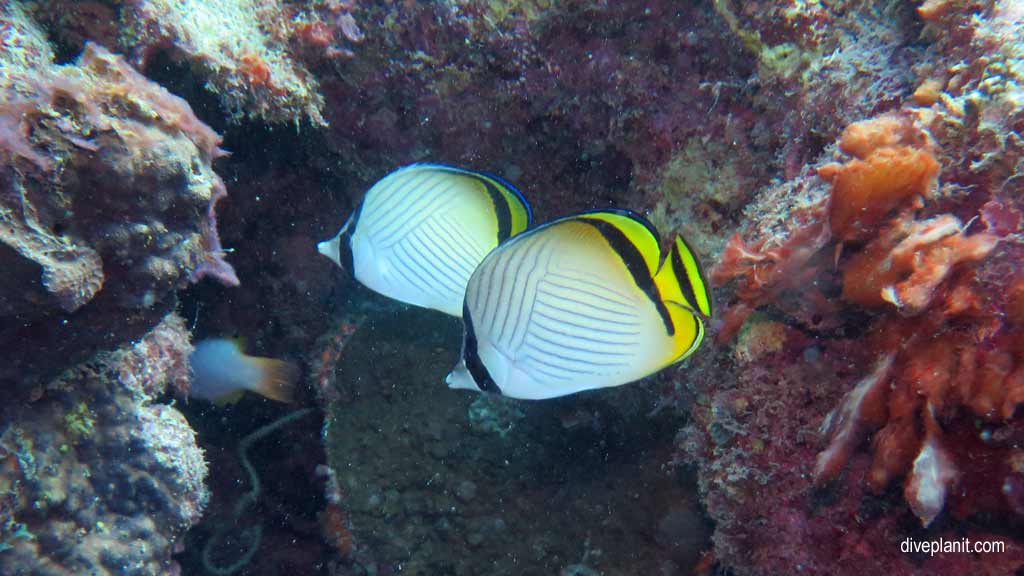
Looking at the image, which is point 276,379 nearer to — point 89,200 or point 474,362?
point 89,200

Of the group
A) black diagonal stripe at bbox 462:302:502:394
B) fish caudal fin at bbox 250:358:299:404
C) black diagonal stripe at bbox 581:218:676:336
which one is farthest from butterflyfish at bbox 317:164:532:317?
fish caudal fin at bbox 250:358:299:404

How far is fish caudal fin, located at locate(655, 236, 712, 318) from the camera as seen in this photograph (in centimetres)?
164

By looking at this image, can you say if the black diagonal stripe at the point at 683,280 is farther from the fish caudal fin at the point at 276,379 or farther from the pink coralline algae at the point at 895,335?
the fish caudal fin at the point at 276,379

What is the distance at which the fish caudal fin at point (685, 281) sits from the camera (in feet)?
5.38

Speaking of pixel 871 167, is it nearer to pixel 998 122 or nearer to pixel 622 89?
pixel 998 122

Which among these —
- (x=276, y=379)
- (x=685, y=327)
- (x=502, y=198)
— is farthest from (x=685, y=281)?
(x=276, y=379)

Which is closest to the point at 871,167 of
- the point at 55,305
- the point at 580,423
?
the point at 580,423

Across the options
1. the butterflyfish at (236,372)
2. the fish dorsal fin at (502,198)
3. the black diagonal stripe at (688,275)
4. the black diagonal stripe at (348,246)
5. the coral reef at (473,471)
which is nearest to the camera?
the black diagonal stripe at (688,275)

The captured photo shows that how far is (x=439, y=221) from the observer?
242 centimetres

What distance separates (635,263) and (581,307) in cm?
24

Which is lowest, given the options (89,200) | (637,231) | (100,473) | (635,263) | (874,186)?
(100,473)

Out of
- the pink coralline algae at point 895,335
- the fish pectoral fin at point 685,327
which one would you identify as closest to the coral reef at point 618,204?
the pink coralline algae at point 895,335

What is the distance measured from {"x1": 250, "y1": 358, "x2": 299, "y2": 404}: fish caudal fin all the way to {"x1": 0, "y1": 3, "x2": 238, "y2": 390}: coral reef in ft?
5.60

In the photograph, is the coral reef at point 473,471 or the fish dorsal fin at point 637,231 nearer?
the fish dorsal fin at point 637,231
